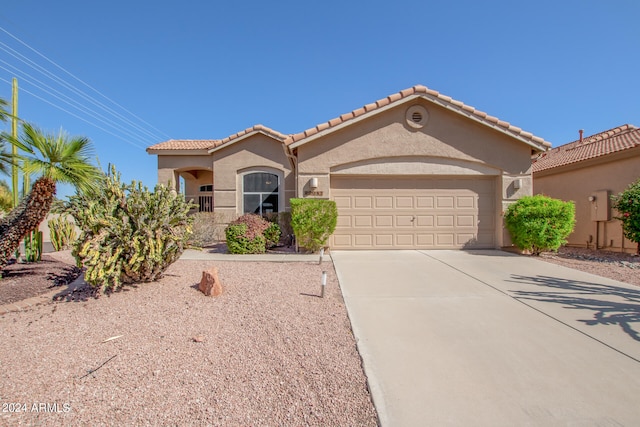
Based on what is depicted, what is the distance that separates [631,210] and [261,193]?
12589 mm

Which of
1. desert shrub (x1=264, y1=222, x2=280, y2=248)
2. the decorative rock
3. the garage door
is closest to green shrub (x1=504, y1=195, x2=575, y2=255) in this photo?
the garage door

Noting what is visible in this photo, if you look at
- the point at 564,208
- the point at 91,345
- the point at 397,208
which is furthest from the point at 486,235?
the point at 91,345

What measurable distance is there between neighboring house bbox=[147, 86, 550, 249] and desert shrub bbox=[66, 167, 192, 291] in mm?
4963

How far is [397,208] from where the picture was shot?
1038 cm

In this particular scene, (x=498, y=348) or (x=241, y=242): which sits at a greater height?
(x=241, y=242)

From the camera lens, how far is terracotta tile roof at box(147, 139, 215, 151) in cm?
1462

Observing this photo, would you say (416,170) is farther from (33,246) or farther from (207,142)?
(33,246)

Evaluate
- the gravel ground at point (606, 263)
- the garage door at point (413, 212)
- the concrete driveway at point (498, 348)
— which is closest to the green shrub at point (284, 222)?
the garage door at point (413, 212)

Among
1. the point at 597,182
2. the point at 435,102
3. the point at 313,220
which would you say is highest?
the point at 435,102

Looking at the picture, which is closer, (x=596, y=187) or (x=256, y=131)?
(x=596, y=187)

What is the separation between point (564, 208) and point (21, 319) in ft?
40.3

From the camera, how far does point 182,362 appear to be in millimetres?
3281

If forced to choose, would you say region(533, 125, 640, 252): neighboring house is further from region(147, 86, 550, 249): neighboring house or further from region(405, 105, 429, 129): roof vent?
region(405, 105, 429, 129): roof vent

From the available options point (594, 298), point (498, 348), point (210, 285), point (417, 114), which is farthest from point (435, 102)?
point (210, 285)
